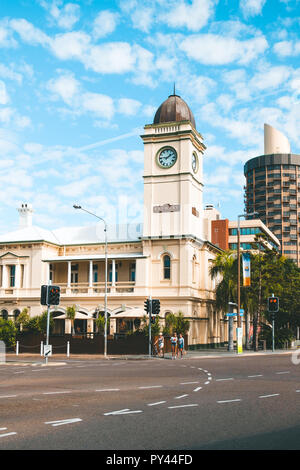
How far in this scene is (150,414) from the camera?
1129 centimetres

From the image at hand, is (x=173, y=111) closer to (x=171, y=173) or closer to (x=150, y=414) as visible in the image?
(x=171, y=173)

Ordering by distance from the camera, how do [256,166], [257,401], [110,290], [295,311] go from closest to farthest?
[257,401] < [110,290] < [295,311] < [256,166]

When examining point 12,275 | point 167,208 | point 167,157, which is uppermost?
point 167,157

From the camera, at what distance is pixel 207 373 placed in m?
22.1

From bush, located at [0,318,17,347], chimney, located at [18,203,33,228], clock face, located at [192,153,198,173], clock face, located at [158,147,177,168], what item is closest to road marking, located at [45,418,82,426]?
bush, located at [0,318,17,347]

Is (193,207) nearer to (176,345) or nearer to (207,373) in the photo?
(176,345)

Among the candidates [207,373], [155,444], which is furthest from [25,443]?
[207,373]

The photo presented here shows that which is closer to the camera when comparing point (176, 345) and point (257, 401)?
point (257, 401)

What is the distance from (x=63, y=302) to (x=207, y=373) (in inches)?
1166

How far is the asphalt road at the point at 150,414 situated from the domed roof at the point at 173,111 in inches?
1327

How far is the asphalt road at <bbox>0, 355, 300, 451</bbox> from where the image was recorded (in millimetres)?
8562

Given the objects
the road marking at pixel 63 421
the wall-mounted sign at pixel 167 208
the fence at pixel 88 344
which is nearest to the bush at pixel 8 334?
the fence at pixel 88 344

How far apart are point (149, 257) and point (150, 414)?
119 feet

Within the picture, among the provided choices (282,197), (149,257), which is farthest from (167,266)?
(282,197)
